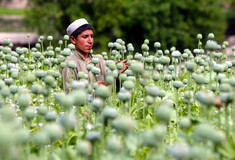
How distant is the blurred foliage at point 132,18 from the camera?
21.4 m

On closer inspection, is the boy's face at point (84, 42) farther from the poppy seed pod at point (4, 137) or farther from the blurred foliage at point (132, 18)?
the blurred foliage at point (132, 18)

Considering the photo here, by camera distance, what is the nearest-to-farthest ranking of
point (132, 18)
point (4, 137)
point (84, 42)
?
point (4, 137) < point (84, 42) < point (132, 18)

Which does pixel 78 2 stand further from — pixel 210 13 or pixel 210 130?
pixel 210 130

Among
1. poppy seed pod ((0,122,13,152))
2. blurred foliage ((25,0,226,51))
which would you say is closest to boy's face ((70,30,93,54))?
poppy seed pod ((0,122,13,152))

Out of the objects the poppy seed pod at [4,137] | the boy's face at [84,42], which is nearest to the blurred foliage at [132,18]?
the boy's face at [84,42]

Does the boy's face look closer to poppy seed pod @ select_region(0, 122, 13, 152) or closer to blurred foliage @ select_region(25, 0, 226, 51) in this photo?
poppy seed pod @ select_region(0, 122, 13, 152)

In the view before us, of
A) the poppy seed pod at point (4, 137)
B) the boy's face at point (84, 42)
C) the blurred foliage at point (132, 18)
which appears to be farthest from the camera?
the blurred foliage at point (132, 18)

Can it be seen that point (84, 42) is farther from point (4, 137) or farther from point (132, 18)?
point (132, 18)

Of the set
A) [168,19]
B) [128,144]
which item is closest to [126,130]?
[128,144]

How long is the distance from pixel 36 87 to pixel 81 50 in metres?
1.99

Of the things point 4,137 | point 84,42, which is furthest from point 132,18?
point 4,137

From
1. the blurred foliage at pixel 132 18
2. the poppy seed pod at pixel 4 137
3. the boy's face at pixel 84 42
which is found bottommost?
the poppy seed pod at pixel 4 137

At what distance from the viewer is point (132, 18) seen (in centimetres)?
2214

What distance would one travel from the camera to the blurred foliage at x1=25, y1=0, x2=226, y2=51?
70.3 feet
